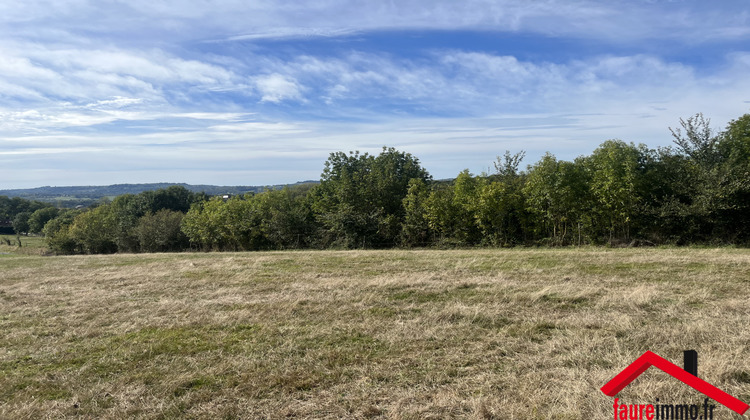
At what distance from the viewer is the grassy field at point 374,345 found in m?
4.89

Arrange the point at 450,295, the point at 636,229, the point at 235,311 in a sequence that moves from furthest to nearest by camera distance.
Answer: the point at 636,229
the point at 450,295
the point at 235,311

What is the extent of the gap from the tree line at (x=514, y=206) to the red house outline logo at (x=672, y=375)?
23578 mm

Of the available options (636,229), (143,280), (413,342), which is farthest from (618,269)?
(143,280)

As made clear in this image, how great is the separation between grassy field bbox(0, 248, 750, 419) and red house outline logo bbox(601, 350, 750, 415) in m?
0.11

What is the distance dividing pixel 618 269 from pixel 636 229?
48.0 feet

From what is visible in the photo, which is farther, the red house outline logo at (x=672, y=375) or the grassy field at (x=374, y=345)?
the grassy field at (x=374, y=345)

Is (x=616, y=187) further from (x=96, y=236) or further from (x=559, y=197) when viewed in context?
(x=96, y=236)

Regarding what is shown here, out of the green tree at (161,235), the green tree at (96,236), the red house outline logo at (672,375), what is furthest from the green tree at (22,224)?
the red house outline logo at (672,375)

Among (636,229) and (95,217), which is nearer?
(636,229)

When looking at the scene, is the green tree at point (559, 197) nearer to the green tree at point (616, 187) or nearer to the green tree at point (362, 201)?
the green tree at point (616, 187)

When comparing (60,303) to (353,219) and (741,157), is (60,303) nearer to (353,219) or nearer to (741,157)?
(353,219)

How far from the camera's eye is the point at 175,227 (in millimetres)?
48219

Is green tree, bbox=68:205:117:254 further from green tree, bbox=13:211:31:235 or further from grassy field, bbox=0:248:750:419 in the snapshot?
green tree, bbox=13:211:31:235

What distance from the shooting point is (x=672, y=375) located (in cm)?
456
